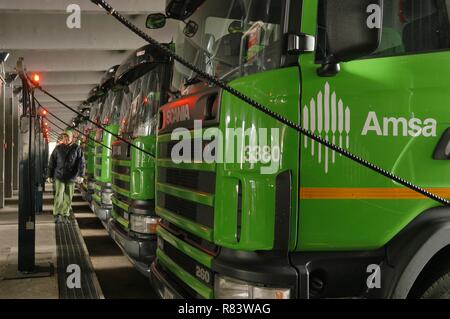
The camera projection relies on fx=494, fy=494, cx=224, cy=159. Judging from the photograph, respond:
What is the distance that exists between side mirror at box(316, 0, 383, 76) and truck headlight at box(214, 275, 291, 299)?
115cm

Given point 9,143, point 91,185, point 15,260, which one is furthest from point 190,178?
point 9,143

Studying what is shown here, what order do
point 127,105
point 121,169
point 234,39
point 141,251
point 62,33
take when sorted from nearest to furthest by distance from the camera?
1. point 234,39
2. point 141,251
3. point 121,169
4. point 127,105
5. point 62,33

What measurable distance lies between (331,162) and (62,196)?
8.22 metres

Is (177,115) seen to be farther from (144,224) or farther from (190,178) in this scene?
(144,224)

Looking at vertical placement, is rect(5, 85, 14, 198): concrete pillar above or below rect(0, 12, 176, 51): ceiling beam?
below

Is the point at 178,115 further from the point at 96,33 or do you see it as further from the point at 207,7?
the point at 96,33

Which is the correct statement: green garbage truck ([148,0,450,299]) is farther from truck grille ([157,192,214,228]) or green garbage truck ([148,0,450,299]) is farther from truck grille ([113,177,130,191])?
truck grille ([113,177,130,191])

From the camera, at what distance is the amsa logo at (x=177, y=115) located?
3.10m

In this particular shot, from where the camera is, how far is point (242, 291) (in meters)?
2.44

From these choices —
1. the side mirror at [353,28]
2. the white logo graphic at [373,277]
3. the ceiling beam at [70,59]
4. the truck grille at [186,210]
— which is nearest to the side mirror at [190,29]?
the truck grille at [186,210]

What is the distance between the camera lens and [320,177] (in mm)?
2451

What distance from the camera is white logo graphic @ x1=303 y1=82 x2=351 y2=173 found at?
244 cm
